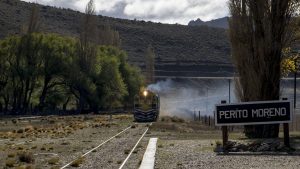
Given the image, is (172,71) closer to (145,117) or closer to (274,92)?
(145,117)

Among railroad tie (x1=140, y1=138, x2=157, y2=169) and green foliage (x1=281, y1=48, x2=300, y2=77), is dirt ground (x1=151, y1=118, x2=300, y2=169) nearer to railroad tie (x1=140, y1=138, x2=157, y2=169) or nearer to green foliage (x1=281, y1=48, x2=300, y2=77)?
railroad tie (x1=140, y1=138, x2=157, y2=169)

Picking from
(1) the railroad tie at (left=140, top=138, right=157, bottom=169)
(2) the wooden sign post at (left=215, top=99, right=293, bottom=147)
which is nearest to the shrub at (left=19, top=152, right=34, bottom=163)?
(1) the railroad tie at (left=140, top=138, right=157, bottom=169)

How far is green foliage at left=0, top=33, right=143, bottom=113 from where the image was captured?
77875 mm

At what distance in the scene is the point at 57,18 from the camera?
16788cm

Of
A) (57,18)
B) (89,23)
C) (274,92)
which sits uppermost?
(57,18)

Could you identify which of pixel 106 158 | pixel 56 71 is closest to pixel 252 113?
pixel 106 158

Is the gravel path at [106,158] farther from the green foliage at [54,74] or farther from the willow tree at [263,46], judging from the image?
the green foliage at [54,74]

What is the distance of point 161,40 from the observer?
18188 centimetres

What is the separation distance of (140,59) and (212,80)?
19.7m

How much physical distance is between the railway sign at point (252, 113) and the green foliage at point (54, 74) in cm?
5431

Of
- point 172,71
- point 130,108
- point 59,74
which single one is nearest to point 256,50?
point 59,74

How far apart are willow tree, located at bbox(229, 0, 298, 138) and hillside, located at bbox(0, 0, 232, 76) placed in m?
117

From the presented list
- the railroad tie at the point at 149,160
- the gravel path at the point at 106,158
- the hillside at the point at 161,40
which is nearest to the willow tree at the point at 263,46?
the gravel path at the point at 106,158

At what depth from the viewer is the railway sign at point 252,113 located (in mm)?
25312
